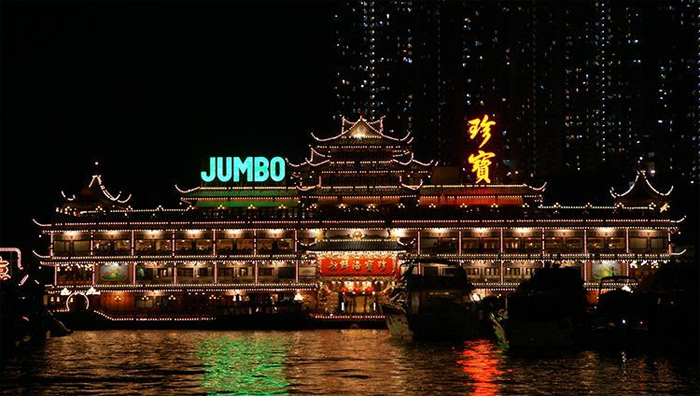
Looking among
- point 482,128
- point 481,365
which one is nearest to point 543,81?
point 482,128

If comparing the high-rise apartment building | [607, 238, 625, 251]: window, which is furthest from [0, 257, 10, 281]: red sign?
the high-rise apartment building

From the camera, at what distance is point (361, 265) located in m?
86.8

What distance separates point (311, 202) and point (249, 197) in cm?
531

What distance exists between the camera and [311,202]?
9506 cm

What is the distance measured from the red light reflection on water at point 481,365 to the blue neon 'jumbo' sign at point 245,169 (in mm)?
36908

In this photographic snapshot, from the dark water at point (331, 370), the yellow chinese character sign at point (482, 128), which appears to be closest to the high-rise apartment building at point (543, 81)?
the yellow chinese character sign at point (482, 128)

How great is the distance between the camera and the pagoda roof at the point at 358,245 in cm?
8625

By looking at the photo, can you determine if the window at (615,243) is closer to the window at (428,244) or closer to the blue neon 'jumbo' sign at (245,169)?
the window at (428,244)

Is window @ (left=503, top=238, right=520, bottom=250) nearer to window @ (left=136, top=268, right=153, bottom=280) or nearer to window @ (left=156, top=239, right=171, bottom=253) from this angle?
window @ (left=156, top=239, right=171, bottom=253)

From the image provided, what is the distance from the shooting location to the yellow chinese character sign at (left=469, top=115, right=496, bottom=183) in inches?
3725

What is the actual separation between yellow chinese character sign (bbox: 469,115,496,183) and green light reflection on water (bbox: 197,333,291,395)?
102ft

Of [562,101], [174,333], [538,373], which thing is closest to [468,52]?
[562,101]

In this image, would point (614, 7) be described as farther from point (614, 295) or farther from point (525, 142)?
point (614, 295)

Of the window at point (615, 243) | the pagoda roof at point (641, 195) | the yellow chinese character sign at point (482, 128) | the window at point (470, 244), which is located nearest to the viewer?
the window at point (615, 243)
